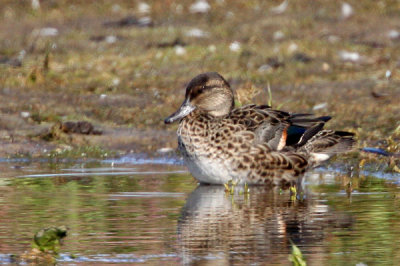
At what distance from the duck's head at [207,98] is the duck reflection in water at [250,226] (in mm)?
1249

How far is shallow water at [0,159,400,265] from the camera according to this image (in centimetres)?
532

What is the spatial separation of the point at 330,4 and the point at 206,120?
1165 centimetres

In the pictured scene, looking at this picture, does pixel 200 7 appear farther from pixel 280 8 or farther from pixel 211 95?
pixel 211 95

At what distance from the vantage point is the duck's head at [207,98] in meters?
9.48

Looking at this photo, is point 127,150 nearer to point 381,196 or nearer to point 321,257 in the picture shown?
point 381,196

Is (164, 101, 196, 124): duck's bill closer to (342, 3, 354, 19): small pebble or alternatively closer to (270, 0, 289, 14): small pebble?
(342, 3, 354, 19): small pebble

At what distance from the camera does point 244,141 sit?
892 centimetres

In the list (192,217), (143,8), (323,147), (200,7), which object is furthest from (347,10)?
(192,217)

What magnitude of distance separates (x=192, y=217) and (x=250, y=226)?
1.96 feet

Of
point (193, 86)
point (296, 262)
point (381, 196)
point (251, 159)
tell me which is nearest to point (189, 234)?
point (296, 262)

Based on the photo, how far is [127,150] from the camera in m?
11.3

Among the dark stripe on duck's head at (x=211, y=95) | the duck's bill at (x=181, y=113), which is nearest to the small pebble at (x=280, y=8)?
the dark stripe on duck's head at (x=211, y=95)

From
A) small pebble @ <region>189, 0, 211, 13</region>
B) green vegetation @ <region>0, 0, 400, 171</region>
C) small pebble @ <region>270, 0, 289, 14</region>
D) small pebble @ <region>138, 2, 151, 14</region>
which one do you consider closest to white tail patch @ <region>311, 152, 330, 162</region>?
green vegetation @ <region>0, 0, 400, 171</region>

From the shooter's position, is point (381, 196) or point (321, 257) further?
point (381, 196)
